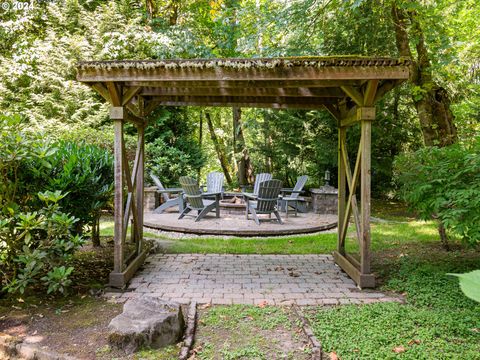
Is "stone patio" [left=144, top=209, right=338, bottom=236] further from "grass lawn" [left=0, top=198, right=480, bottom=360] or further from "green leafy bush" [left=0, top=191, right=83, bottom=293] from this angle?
"green leafy bush" [left=0, top=191, right=83, bottom=293]

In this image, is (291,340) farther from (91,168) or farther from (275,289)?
(91,168)

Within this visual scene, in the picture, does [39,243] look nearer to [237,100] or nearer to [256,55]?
[237,100]

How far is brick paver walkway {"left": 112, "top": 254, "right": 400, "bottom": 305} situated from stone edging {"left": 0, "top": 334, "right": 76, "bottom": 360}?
1.08 m

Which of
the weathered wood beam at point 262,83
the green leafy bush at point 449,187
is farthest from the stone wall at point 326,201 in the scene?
the weathered wood beam at point 262,83

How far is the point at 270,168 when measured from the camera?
13.8m

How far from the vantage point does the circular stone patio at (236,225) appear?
7.09 metres

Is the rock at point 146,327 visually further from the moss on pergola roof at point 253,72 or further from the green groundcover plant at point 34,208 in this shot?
the moss on pergola roof at point 253,72

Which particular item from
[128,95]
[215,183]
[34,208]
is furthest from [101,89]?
[215,183]

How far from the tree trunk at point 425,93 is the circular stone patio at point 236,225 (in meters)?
3.28

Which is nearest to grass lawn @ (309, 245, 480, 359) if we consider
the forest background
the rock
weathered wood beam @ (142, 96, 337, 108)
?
the rock

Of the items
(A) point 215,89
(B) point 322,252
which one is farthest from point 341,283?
(A) point 215,89

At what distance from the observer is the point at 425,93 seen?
8352 millimetres

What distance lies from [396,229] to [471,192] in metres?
4.16

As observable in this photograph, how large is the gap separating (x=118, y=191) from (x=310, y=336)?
8.74 ft
